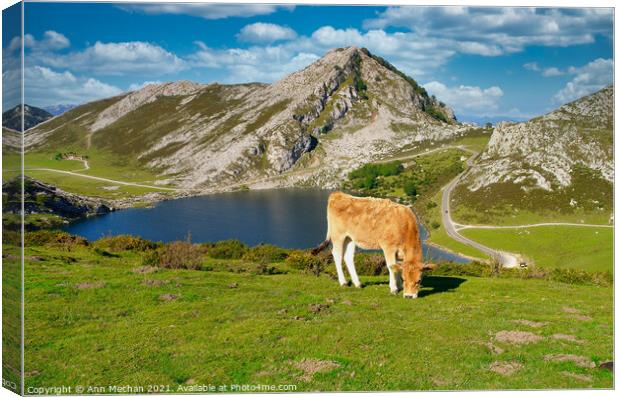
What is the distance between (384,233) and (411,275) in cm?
139

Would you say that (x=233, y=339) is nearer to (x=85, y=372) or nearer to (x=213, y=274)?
(x=85, y=372)

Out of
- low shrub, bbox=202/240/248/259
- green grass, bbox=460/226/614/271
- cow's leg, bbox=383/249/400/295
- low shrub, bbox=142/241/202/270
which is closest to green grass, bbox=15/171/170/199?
low shrub, bbox=142/241/202/270

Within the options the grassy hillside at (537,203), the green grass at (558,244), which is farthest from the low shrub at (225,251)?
the green grass at (558,244)

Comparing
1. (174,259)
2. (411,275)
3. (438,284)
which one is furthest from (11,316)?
(438,284)

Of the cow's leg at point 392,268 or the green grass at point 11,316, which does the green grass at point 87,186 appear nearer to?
the green grass at point 11,316

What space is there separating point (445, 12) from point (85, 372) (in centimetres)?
1394

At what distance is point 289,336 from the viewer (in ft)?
41.0

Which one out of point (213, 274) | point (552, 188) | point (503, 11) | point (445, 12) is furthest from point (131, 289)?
point (552, 188)

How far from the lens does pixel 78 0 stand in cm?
1388

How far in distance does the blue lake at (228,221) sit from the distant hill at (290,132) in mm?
1155

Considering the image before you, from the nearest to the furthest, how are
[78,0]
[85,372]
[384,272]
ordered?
[85,372] → [78,0] → [384,272]

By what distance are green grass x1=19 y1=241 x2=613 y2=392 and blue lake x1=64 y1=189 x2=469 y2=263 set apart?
1058cm

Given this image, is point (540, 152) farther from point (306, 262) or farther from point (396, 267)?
point (396, 267)

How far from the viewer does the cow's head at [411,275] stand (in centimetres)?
1452
